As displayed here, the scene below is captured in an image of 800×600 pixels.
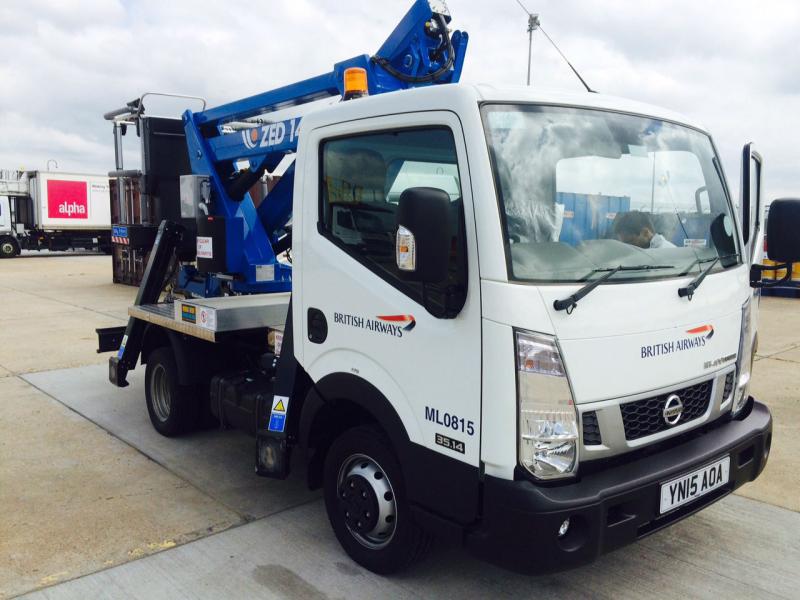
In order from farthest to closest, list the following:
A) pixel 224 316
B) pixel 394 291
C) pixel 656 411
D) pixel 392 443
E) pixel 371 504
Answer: pixel 224 316, pixel 371 504, pixel 392 443, pixel 394 291, pixel 656 411

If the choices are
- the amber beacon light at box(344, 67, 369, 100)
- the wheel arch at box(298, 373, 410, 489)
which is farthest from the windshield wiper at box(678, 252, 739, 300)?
the amber beacon light at box(344, 67, 369, 100)

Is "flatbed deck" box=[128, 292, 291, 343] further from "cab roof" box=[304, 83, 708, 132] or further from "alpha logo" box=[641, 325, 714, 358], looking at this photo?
"alpha logo" box=[641, 325, 714, 358]

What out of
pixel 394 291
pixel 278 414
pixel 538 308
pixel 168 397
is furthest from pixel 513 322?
pixel 168 397

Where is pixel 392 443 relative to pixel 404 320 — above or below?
below

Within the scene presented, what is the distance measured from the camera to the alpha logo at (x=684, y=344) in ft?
8.91

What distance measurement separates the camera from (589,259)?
2.71 m

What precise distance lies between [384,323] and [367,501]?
0.88 m

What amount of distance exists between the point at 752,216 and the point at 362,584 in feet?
9.10

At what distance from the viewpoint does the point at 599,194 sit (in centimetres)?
287

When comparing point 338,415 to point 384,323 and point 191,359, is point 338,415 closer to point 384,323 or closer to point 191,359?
point 384,323

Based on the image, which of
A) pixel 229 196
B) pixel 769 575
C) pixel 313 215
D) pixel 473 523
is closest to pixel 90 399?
pixel 229 196

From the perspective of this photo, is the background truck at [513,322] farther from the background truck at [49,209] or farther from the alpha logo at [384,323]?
the background truck at [49,209]

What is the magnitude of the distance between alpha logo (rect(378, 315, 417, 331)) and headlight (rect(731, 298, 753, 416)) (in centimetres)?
161

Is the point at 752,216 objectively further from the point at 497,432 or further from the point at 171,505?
the point at 171,505
